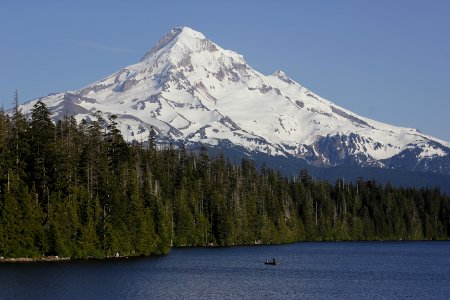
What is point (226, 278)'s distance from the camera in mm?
113562

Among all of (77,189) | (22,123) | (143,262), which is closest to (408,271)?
(143,262)

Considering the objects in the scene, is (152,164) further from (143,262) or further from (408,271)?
(408,271)

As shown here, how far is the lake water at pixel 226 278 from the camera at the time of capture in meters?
95.0

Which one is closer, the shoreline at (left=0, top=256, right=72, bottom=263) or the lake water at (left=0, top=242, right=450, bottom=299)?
the lake water at (left=0, top=242, right=450, bottom=299)

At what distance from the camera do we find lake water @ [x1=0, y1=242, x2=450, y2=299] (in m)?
95.0

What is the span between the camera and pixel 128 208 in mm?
140375

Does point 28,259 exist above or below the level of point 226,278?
above

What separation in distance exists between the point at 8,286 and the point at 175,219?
8479 centimetres

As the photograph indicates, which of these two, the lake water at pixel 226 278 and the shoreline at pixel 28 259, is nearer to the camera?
the lake water at pixel 226 278

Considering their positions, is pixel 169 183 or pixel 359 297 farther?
pixel 169 183

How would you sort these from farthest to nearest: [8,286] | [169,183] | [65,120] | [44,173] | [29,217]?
[169,183] → [65,120] → [44,173] → [29,217] → [8,286]

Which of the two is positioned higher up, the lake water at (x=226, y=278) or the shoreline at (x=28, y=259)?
the shoreline at (x=28, y=259)

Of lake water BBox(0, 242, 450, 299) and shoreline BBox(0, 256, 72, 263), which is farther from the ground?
shoreline BBox(0, 256, 72, 263)

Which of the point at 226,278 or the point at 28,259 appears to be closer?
the point at 226,278
